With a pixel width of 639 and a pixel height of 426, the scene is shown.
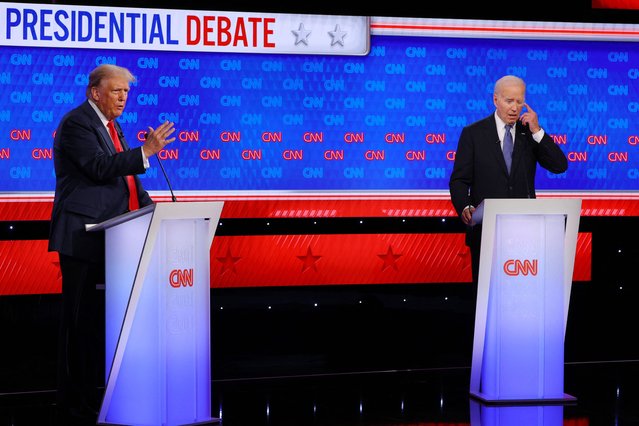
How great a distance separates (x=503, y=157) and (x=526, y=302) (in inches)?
37.0

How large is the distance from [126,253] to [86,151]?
0.52 m

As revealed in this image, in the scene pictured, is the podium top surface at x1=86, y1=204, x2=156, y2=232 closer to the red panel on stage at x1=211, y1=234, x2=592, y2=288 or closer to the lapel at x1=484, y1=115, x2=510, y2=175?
the red panel on stage at x1=211, y1=234, x2=592, y2=288

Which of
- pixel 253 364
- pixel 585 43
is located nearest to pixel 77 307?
pixel 253 364

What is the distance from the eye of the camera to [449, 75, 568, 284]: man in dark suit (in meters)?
5.70

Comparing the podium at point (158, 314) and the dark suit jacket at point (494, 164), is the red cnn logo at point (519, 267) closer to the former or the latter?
the dark suit jacket at point (494, 164)

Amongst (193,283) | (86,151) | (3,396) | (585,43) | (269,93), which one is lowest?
(3,396)

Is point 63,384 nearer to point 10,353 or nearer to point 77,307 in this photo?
point 77,307

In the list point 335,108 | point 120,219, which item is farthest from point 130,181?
point 335,108

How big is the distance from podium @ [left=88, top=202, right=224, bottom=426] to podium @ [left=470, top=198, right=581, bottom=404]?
4.83ft

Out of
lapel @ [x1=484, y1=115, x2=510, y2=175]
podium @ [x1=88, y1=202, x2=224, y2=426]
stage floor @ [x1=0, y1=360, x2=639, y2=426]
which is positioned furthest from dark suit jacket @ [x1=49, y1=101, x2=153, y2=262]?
lapel @ [x1=484, y1=115, x2=510, y2=175]

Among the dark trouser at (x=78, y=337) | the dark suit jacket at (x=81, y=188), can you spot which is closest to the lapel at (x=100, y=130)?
the dark suit jacket at (x=81, y=188)

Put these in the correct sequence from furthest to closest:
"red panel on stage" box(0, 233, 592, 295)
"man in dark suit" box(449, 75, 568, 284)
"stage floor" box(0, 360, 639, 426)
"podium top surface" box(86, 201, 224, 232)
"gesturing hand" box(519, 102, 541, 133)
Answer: "red panel on stage" box(0, 233, 592, 295) → "man in dark suit" box(449, 75, 568, 284) → "gesturing hand" box(519, 102, 541, 133) → "stage floor" box(0, 360, 639, 426) → "podium top surface" box(86, 201, 224, 232)

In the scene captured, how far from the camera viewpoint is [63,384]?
489cm

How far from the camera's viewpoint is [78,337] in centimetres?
485
